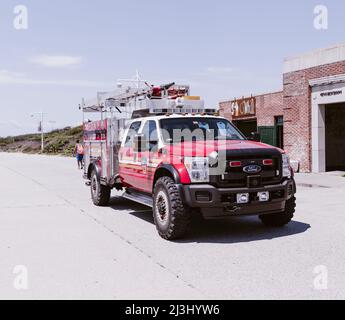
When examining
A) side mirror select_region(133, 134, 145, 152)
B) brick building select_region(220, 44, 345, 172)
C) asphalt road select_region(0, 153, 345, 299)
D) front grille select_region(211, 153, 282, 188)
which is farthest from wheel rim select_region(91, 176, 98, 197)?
brick building select_region(220, 44, 345, 172)

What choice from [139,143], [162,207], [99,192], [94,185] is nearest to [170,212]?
[162,207]

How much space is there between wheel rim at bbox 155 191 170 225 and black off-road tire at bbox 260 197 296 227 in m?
2.00

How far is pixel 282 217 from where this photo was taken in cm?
849

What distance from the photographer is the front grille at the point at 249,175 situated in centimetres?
744

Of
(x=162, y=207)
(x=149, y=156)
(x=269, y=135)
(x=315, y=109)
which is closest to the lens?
(x=162, y=207)

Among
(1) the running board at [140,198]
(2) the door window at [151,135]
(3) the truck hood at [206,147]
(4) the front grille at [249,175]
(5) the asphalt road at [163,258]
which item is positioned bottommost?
(5) the asphalt road at [163,258]

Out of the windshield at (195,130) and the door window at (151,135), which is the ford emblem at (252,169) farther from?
the door window at (151,135)

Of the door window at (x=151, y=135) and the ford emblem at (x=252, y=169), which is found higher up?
the door window at (x=151, y=135)

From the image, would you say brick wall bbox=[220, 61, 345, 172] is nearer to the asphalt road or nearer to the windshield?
the asphalt road

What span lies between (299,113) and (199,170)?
1476 cm

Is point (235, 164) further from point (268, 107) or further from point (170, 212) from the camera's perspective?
point (268, 107)

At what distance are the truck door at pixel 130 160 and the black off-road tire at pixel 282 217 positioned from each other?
8.63 ft

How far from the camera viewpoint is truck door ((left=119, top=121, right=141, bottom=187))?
9488 millimetres

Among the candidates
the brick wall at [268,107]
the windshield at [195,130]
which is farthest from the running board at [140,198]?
the brick wall at [268,107]
